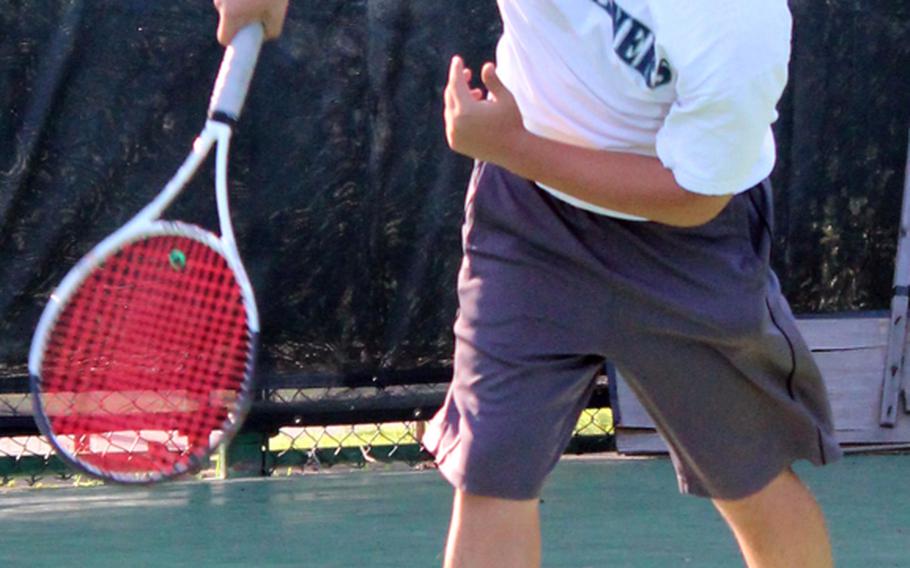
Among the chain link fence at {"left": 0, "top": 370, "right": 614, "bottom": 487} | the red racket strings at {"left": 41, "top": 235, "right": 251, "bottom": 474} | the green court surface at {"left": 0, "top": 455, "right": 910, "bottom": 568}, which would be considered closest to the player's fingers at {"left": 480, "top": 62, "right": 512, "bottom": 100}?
the red racket strings at {"left": 41, "top": 235, "right": 251, "bottom": 474}

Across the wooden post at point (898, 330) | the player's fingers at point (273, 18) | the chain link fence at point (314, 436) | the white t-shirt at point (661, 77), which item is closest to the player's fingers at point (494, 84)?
the white t-shirt at point (661, 77)

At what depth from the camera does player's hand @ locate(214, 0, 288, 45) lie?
224 centimetres

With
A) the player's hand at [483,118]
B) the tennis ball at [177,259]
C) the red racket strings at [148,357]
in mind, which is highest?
the player's hand at [483,118]

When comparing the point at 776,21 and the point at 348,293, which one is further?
the point at 348,293

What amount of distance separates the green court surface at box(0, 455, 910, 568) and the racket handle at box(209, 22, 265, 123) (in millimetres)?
1486

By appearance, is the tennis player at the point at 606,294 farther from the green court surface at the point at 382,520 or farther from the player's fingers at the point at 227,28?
the green court surface at the point at 382,520

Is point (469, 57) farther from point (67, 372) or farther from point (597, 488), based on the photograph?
point (67, 372)

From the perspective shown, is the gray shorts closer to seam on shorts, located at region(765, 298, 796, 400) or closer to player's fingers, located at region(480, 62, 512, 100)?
seam on shorts, located at region(765, 298, 796, 400)

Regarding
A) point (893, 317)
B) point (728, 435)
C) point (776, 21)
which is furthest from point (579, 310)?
point (893, 317)

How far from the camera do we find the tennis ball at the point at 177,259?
243 cm

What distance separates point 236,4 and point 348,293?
2433mm

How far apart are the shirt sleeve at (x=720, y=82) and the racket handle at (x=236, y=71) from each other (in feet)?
2.17

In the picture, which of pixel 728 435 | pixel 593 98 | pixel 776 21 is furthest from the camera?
pixel 728 435

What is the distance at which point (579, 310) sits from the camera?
212cm
